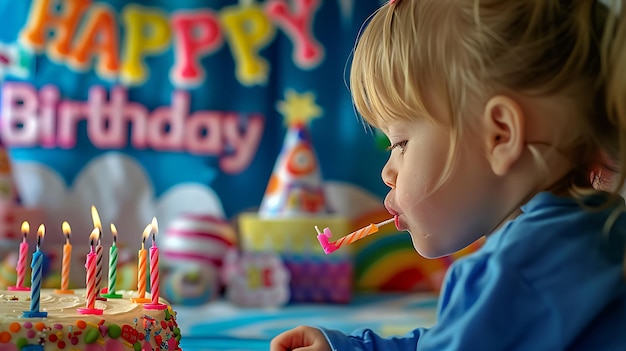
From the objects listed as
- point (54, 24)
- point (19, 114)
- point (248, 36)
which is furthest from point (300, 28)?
point (19, 114)

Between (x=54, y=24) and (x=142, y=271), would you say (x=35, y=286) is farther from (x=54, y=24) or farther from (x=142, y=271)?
(x=54, y=24)

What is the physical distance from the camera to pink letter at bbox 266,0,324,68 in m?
2.76

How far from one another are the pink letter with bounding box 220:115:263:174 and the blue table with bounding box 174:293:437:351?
57 centimetres

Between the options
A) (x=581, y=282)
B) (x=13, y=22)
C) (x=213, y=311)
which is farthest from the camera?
(x=13, y=22)

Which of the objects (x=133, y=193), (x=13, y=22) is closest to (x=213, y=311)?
(x=133, y=193)

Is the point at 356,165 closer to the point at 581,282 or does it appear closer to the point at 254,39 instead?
the point at 254,39

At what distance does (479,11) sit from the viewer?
78 cm

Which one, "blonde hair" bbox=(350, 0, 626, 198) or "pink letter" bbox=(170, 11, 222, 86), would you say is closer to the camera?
"blonde hair" bbox=(350, 0, 626, 198)

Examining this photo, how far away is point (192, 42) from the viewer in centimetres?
274

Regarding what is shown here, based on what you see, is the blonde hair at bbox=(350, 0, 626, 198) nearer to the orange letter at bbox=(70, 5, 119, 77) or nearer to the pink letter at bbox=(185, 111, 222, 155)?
the pink letter at bbox=(185, 111, 222, 155)

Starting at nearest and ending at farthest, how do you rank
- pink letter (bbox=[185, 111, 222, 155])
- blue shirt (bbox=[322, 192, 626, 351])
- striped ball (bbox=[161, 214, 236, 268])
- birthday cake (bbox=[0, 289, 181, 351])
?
blue shirt (bbox=[322, 192, 626, 351])
birthday cake (bbox=[0, 289, 181, 351])
striped ball (bbox=[161, 214, 236, 268])
pink letter (bbox=[185, 111, 222, 155])

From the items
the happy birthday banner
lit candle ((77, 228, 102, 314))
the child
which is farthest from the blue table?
the child

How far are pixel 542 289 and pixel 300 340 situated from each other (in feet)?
1.09

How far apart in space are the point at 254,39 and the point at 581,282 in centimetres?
223
